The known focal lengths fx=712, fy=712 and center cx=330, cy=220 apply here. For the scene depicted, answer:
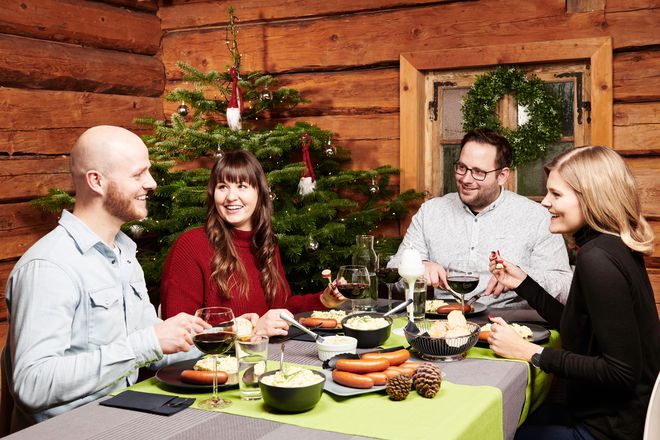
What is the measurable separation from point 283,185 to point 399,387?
8.42 ft

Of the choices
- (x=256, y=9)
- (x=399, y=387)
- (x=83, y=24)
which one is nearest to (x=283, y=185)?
(x=256, y=9)

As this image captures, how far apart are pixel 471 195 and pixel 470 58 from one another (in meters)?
1.00

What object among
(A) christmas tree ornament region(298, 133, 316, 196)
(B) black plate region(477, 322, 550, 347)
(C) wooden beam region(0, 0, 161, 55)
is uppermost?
(C) wooden beam region(0, 0, 161, 55)

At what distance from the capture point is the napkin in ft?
5.53

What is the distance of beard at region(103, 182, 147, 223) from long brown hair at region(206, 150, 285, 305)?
775 millimetres

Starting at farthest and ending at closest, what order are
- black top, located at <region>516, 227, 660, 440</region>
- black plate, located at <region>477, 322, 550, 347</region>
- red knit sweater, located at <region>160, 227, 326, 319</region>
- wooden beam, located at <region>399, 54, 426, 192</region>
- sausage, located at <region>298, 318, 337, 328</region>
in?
wooden beam, located at <region>399, 54, 426, 192</region>, red knit sweater, located at <region>160, 227, 326, 319</region>, sausage, located at <region>298, 318, 337, 328</region>, black plate, located at <region>477, 322, 550, 347</region>, black top, located at <region>516, 227, 660, 440</region>

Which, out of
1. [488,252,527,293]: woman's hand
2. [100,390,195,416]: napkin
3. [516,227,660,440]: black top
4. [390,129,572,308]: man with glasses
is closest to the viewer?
[100,390,195,416]: napkin

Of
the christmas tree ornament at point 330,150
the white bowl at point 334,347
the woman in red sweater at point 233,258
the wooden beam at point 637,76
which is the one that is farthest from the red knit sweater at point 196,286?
the wooden beam at point 637,76

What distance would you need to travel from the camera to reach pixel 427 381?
1.78 m

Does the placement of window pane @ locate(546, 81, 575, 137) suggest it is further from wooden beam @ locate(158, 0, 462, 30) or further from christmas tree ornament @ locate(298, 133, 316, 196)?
christmas tree ornament @ locate(298, 133, 316, 196)

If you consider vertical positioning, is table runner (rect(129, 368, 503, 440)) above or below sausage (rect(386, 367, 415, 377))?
below

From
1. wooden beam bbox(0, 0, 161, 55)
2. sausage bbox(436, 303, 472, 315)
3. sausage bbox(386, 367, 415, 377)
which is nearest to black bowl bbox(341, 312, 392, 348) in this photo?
sausage bbox(386, 367, 415, 377)

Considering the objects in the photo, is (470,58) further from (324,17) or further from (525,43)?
(324,17)

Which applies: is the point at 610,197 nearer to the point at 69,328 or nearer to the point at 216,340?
the point at 216,340
